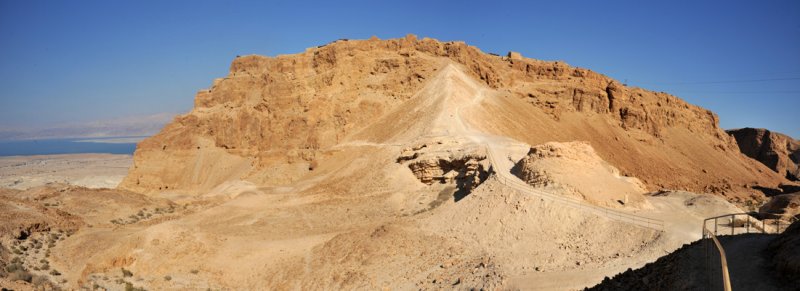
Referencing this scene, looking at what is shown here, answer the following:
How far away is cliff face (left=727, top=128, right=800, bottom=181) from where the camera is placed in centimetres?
5397

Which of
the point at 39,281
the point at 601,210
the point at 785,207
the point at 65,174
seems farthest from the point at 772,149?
the point at 65,174

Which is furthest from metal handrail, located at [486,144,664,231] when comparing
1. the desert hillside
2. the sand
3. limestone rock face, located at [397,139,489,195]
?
the sand

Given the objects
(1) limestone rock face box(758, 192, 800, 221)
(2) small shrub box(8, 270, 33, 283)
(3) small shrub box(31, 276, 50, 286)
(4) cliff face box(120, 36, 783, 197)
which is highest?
(4) cliff face box(120, 36, 783, 197)

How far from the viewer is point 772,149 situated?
55.7 m

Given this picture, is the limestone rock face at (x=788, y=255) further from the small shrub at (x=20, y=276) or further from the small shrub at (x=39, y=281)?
the small shrub at (x=39, y=281)

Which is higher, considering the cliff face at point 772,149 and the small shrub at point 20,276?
the cliff face at point 772,149

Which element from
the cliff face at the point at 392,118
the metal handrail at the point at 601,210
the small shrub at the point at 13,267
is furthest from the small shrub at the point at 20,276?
the cliff face at the point at 392,118

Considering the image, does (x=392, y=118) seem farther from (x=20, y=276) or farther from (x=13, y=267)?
(x=20, y=276)

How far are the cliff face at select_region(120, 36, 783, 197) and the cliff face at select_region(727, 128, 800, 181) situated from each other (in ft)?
26.8

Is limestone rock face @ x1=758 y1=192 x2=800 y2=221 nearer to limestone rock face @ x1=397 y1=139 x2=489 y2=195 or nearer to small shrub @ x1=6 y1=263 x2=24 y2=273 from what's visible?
limestone rock face @ x1=397 y1=139 x2=489 y2=195

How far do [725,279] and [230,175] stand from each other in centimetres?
4337

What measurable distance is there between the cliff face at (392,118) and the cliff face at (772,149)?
26.8ft

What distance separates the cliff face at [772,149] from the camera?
53969mm

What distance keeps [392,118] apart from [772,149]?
154 feet
